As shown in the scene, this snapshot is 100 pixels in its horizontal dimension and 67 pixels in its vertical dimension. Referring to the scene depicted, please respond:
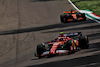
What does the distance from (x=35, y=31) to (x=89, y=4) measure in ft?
31.2

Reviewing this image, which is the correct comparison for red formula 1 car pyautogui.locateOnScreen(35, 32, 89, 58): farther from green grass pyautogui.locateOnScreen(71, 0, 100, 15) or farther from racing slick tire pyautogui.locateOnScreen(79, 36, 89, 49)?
green grass pyautogui.locateOnScreen(71, 0, 100, 15)

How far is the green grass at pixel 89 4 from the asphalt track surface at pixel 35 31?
1104 mm

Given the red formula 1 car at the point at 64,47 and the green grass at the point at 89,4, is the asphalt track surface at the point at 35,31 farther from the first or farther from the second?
the green grass at the point at 89,4

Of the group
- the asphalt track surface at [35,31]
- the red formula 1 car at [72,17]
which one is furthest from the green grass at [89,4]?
the red formula 1 car at [72,17]

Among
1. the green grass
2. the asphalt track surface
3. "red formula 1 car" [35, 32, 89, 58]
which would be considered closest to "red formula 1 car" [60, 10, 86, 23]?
the asphalt track surface

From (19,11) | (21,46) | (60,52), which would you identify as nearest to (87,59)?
(60,52)

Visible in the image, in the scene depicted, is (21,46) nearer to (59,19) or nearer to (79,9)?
(59,19)

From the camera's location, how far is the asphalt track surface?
45.1 ft

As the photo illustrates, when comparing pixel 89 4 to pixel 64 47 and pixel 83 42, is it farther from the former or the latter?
pixel 64 47

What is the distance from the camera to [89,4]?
27906 millimetres

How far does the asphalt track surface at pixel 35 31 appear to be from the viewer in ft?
45.1

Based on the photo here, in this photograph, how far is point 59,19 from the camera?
23.7 m

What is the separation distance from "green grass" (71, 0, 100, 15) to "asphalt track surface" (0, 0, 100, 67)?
43.5 inches

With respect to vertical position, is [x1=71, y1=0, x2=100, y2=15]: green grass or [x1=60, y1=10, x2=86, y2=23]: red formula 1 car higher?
[x1=71, y1=0, x2=100, y2=15]: green grass
